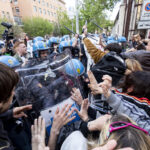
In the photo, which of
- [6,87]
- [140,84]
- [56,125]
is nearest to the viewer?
[6,87]

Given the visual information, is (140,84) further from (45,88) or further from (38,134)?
(38,134)

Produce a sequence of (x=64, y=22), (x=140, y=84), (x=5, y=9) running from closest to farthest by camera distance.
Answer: (x=140, y=84) → (x=64, y=22) → (x=5, y=9)

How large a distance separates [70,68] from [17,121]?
99 cm

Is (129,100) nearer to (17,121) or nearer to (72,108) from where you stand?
(72,108)

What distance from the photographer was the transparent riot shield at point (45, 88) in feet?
3.31

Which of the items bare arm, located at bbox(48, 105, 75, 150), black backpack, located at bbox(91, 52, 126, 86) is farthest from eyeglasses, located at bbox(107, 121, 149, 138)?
black backpack, located at bbox(91, 52, 126, 86)

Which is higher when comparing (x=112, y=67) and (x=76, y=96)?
(x=112, y=67)

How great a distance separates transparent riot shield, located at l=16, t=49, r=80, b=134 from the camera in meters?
1.01

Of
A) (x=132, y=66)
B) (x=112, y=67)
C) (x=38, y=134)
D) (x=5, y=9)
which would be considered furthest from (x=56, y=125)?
(x=5, y=9)

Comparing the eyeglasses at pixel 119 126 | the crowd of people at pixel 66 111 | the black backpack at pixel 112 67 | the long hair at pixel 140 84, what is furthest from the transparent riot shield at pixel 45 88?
the black backpack at pixel 112 67

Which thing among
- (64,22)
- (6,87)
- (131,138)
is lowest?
(131,138)

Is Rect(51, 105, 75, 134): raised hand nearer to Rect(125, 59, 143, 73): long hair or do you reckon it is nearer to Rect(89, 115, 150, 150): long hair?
Rect(89, 115, 150, 150): long hair

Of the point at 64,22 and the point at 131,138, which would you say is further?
the point at 64,22

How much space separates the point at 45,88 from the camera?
1.08m
